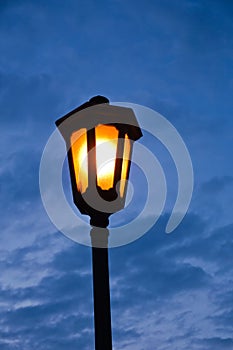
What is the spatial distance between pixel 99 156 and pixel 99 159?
3 cm

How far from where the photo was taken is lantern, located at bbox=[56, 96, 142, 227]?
4.34m

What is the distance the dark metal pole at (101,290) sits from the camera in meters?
3.87

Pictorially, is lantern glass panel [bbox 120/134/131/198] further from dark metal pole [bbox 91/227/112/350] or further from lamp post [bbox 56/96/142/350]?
dark metal pole [bbox 91/227/112/350]

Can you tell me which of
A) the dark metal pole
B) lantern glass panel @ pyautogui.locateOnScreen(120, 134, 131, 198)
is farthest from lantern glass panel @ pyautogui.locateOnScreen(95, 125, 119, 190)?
the dark metal pole

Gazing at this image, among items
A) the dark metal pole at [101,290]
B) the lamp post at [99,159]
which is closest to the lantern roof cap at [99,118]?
the lamp post at [99,159]

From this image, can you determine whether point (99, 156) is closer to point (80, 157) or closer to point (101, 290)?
point (80, 157)

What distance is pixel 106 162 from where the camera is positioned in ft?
14.4

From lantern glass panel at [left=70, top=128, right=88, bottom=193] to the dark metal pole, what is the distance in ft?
1.26

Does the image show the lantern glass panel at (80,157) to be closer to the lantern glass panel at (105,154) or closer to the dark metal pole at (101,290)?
the lantern glass panel at (105,154)

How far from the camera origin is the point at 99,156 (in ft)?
14.3

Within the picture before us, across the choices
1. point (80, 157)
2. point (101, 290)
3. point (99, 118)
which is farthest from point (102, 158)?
point (101, 290)

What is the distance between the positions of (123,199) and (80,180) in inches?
15.3

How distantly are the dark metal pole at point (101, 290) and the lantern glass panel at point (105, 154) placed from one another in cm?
39

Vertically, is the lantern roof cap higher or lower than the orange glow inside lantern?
higher
